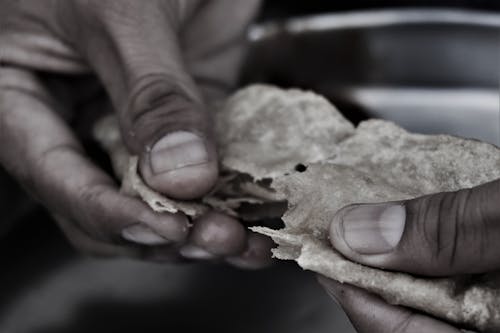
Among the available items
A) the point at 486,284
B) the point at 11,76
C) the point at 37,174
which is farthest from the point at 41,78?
the point at 486,284

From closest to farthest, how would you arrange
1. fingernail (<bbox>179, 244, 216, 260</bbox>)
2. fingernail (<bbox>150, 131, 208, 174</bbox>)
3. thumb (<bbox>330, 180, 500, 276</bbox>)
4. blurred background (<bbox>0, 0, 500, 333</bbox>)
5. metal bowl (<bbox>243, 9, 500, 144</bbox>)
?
thumb (<bbox>330, 180, 500, 276</bbox>)
fingernail (<bbox>150, 131, 208, 174</bbox>)
fingernail (<bbox>179, 244, 216, 260</bbox>)
blurred background (<bbox>0, 0, 500, 333</bbox>)
metal bowl (<bbox>243, 9, 500, 144</bbox>)

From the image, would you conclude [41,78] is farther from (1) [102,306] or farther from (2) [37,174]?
(1) [102,306]

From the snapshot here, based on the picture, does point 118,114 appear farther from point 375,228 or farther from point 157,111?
point 375,228

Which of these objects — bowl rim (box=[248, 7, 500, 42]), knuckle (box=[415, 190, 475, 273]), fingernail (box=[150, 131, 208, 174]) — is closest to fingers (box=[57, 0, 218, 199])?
fingernail (box=[150, 131, 208, 174])

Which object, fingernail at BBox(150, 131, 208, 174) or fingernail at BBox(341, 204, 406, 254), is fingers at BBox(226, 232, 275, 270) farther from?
fingernail at BBox(341, 204, 406, 254)

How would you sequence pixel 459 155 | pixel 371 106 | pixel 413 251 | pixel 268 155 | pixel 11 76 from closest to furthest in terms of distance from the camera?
pixel 413 251
pixel 459 155
pixel 268 155
pixel 11 76
pixel 371 106

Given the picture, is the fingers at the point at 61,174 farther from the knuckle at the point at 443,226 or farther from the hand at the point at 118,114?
the knuckle at the point at 443,226

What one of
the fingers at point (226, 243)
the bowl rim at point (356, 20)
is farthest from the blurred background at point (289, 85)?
the fingers at point (226, 243)
